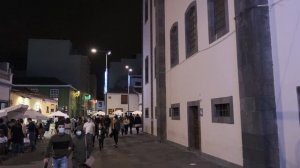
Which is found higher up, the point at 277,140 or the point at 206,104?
the point at 206,104

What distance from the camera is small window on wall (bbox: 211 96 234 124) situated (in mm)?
12148

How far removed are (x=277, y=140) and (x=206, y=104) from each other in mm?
5577

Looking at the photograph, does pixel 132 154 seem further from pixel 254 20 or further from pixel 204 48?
pixel 254 20

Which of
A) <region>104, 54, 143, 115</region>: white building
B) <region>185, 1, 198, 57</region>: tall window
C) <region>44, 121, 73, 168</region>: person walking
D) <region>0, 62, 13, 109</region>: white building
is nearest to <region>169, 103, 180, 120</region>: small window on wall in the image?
<region>185, 1, 198, 57</region>: tall window

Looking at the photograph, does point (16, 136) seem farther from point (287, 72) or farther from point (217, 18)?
point (287, 72)

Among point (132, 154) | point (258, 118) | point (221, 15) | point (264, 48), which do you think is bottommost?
point (132, 154)

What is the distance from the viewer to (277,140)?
9469 mm

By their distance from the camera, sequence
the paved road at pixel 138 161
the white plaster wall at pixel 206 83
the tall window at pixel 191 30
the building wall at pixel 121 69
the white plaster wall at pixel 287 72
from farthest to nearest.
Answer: the building wall at pixel 121 69
the tall window at pixel 191 30
the paved road at pixel 138 161
the white plaster wall at pixel 206 83
the white plaster wall at pixel 287 72

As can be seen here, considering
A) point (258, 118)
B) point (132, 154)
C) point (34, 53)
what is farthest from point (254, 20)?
point (34, 53)

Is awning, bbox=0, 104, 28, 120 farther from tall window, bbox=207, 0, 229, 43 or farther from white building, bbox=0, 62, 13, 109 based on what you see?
tall window, bbox=207, 0, 229, 43

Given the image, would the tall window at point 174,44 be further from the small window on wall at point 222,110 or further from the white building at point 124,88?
the white building at point 124,88

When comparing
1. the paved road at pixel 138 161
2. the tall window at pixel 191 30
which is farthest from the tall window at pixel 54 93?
the tall window at pixel 191 30

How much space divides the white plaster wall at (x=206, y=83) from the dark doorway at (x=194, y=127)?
560mm

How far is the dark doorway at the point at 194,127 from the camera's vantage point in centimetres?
1650
